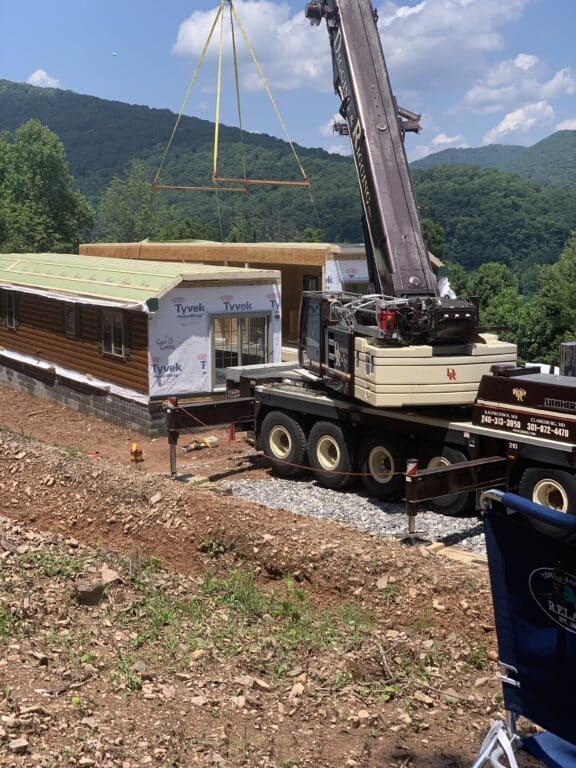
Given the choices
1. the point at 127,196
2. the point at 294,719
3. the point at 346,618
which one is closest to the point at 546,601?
the point at 294,719

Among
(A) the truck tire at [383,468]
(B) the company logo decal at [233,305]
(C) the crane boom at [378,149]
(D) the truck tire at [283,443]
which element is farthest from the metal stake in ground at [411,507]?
(B) the company logo decal at [233,305]

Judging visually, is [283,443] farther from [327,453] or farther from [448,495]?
[448,495]

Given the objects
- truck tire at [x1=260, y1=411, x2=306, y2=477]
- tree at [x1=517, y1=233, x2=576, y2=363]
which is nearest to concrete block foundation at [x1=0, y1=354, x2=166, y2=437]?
truck tire at [x1=260, y1=411, x2=306, y2=477]

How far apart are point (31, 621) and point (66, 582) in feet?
3.18

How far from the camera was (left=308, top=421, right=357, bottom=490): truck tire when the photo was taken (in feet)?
48.5

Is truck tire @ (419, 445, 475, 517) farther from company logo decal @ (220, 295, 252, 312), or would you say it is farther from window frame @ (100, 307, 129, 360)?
window frame @ (100, 307, 129, 360)

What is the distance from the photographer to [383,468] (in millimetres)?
14438

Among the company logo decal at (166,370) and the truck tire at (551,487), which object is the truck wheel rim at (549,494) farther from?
the company logo decal at (166,370)

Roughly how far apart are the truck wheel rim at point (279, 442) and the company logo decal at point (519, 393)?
508cm

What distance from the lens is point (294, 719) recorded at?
667 cm

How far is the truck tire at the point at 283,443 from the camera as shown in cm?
1572

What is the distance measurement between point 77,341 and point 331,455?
1037cm

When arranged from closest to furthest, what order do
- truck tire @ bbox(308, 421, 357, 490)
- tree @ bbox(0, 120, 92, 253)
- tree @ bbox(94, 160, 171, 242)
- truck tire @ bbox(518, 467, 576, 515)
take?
truck tire @ bbox(518, 467, 576, 515)
truck tire @ bbox(308, 421, 357, 490)
tree @ bbox(0, 120, 92, 253)
tree @ bbox(94, 160, 171, 242)

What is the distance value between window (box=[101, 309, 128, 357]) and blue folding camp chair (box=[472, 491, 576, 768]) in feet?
56.6
